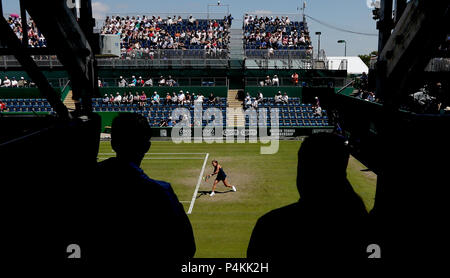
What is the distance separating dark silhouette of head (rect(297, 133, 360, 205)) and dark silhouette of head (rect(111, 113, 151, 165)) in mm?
986

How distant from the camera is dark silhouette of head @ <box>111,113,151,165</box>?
238 centimetres

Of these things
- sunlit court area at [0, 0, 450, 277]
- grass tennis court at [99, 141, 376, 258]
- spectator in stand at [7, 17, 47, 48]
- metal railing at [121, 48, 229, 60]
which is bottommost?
grass tennis court at [99, 141, 376, 258]

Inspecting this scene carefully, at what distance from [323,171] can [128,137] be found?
1.14 meters

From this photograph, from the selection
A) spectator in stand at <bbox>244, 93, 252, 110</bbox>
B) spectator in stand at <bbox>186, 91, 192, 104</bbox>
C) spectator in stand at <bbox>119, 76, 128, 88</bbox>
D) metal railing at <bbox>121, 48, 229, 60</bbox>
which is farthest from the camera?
metal railing at <bbox>121, 48, 229, 60</bbox>

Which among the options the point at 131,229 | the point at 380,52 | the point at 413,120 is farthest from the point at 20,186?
the point at 380,52

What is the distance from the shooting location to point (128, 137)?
2.40 metres

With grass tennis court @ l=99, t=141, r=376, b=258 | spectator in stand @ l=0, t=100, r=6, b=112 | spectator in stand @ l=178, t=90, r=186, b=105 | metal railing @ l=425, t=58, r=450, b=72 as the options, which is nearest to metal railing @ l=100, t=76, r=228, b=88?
spectator in stand @ l=178, t=90, r=186, b=105

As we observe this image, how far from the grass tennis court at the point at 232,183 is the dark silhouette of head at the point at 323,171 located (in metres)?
9.17

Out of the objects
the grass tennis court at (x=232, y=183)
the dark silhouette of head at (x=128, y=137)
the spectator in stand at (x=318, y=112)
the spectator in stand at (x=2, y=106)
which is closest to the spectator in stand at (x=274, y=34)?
the spectator in stand at (x=318, y=112)

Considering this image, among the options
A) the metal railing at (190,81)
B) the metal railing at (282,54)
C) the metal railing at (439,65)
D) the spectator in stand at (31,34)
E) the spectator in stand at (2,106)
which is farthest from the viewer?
the spectator in stand at (31,34)

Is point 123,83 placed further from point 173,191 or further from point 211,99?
point 173,191

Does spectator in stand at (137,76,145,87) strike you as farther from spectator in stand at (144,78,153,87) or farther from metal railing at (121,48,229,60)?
metal railing at (121,48,229,60)

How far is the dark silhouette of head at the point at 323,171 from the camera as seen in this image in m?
1.91

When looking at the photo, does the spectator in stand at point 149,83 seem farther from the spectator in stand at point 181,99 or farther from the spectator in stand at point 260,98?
the spectator in stand at point 260,98
